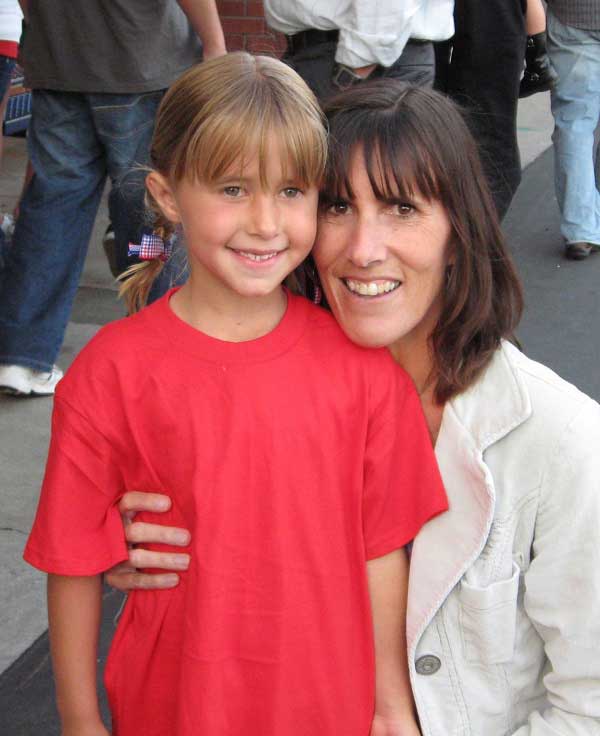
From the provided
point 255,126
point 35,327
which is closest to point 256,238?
point 255,126

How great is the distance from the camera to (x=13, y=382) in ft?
13.6

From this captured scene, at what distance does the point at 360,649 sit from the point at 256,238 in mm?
698

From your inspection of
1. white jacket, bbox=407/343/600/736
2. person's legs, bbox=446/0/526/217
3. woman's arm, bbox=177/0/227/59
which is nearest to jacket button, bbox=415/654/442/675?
white jacket, bbox=407/343/600/736

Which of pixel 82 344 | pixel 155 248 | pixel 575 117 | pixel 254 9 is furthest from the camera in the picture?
pixel 254 9

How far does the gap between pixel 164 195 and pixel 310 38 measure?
1.72 m

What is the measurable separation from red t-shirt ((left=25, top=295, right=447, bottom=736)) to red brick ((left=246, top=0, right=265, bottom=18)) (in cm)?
640

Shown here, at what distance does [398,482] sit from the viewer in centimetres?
181

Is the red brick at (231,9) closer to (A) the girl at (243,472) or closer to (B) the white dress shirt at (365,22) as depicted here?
(B) the white dress shirt at (365,22)

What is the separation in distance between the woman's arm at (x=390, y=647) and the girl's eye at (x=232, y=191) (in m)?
0.65

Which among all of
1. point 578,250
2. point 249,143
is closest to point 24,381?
point 249,143

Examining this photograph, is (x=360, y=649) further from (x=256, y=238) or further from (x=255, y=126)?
(x=255, y=126)

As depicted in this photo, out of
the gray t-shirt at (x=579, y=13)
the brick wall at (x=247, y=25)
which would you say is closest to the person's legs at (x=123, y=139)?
the gray t-shirt at (x=579, y=13)

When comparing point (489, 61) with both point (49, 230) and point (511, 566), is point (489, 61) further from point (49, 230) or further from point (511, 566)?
point (511, 566)

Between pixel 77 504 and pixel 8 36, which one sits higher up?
pixel 77 504
